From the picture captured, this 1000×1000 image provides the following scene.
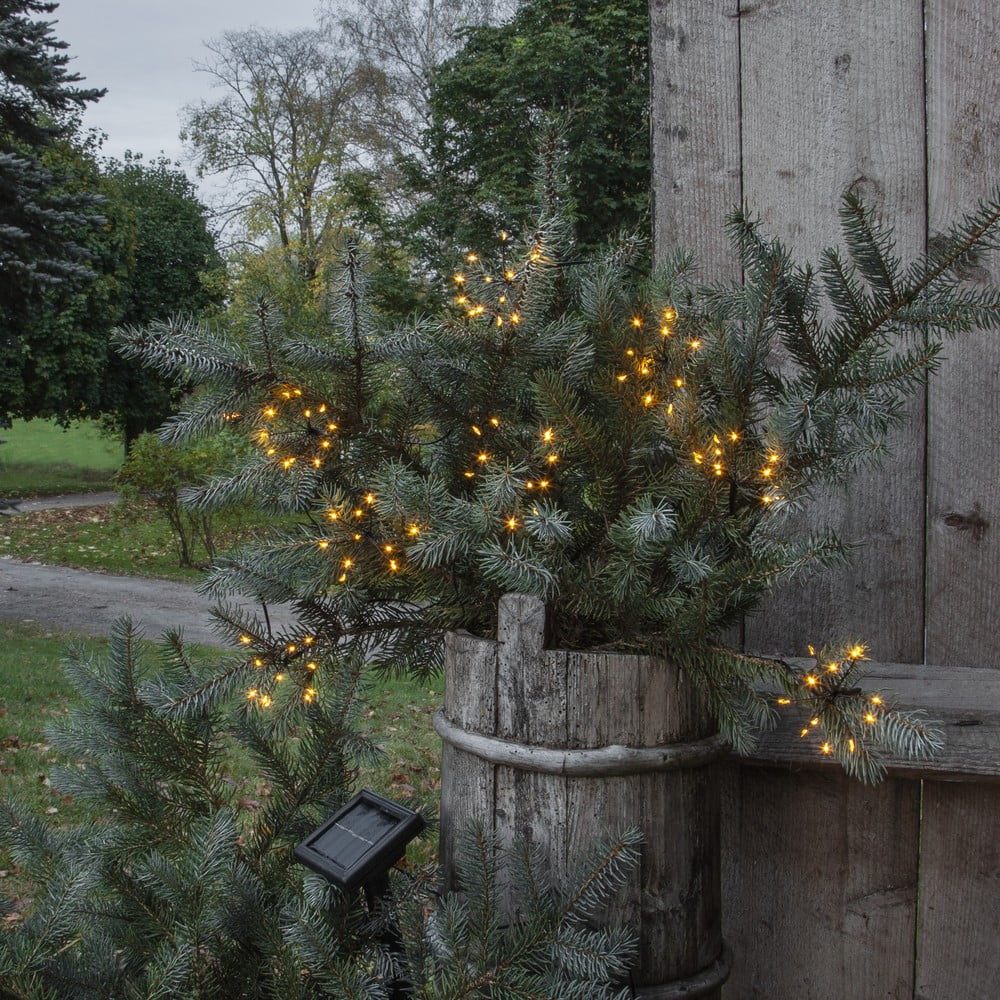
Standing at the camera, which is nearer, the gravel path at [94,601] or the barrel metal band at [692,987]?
the barrel metal band at [692,987]

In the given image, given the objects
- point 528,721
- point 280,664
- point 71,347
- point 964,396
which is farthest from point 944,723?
point 71,347

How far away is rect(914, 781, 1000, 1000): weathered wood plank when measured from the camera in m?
1.73

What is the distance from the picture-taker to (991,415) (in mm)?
1732

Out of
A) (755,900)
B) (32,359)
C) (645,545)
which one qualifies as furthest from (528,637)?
(32,359)

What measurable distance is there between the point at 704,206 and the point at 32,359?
18993mm

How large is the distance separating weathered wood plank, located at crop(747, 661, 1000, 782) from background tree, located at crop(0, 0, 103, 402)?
6.20 m

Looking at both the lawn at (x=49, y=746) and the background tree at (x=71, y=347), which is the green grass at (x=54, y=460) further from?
the lawn at (x=49, y=746)

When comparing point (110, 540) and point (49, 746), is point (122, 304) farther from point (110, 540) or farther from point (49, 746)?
point (49, 746)

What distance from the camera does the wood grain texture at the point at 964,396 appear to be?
67.2 inches

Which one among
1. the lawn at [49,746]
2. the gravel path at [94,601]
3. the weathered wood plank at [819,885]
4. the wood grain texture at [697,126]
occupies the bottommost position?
the gravel path at [94,601]

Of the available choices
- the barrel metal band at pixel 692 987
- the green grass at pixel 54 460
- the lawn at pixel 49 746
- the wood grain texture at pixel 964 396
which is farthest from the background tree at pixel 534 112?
the barrel metal band at pixel 692 987

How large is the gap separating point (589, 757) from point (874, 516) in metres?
0.79

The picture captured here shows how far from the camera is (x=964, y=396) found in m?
1.74

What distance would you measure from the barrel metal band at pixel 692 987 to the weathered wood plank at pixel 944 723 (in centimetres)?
37
